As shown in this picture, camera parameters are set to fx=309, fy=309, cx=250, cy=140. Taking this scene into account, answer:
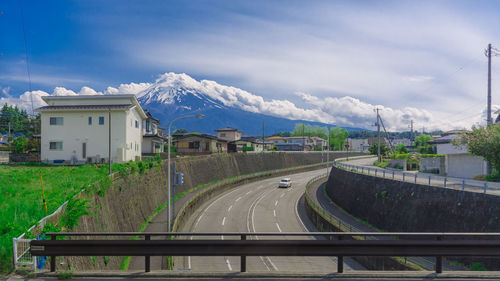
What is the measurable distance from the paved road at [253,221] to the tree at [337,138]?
351ft

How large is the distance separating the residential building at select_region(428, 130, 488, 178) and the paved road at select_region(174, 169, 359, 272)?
779 inches

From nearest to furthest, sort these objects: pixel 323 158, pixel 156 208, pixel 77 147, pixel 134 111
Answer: pixel 156 208 < pixel 77 147 < pixel 134 111 < pixel 323 158

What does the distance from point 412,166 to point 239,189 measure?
2901 cm

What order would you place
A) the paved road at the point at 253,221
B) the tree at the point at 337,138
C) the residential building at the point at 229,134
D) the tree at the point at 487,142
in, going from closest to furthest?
the paved road at the point at 253,221 → the tree at the point at 487,142 → the residential building at the point at 229,134 → the tree at the point at 337,138

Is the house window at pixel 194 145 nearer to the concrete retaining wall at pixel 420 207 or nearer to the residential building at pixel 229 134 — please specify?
the residential building at pixel 229 134

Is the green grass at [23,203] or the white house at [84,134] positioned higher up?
the white house at [84,134]

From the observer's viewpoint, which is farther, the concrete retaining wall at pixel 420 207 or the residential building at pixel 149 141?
the residential building at pixel 149 141

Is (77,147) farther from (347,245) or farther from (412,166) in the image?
(412,166)

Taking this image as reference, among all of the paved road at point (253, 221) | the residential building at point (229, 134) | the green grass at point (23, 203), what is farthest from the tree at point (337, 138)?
the green grass at point (23, 203)

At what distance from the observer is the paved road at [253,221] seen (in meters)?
21.4

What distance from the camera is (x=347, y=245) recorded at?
5.80 meters

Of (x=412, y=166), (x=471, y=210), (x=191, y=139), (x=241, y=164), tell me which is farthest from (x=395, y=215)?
(x=191, y=139)

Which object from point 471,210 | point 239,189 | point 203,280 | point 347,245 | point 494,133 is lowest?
point 239,189

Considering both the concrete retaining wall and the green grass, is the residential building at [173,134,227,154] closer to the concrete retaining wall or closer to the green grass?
the concrete retaining wall
